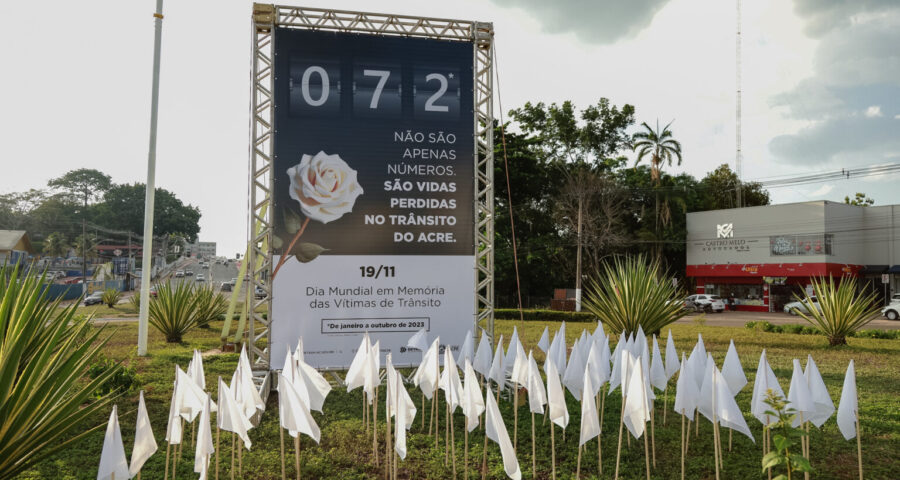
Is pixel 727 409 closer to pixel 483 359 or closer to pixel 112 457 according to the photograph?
pixel 483 359

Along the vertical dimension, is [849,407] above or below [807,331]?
above

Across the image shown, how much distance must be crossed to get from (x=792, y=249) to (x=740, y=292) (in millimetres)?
3902

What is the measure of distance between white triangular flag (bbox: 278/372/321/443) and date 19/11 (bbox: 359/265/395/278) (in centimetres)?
376

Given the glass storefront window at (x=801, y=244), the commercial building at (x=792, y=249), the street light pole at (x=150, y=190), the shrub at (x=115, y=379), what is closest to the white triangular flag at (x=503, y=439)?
the shrub at (x=115, y=379)

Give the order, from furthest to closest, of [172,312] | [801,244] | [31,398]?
[801,244] < [172,312] < [31,398]

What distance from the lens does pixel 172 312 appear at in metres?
12.5

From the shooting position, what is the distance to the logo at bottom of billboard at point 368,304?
278 inches

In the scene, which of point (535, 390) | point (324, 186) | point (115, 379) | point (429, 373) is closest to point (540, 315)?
point (324, 186)

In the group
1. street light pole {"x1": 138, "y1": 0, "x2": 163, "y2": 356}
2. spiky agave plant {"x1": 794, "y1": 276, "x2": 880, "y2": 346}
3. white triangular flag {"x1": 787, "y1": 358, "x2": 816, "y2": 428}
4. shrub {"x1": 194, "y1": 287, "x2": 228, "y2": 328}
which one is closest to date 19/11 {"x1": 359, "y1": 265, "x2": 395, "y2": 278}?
white triangular flag {"x1": 787, "y1": 358, "x2": 816, "y2": 428}

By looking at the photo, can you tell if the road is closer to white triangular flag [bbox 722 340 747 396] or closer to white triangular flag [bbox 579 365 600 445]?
white triangular flag [bbox 722 340 747 396]

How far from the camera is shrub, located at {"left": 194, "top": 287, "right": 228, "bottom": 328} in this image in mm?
15116

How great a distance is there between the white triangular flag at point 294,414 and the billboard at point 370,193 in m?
3.65

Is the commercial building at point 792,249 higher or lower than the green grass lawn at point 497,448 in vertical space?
higher

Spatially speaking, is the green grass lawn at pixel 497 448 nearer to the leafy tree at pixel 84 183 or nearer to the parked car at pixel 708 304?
the parked car at pixel 708 304
